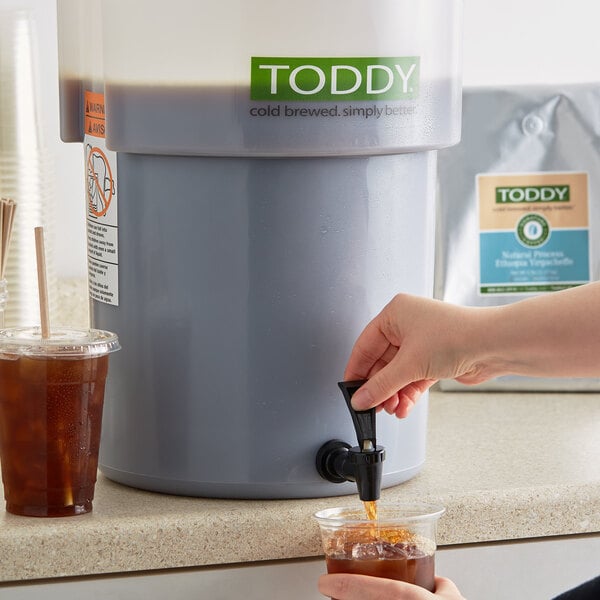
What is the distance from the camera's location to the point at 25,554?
93cm

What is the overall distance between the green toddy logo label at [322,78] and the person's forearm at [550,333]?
19cm

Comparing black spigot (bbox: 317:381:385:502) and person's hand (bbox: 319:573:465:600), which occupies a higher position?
black spigot (bbox: 317:381:385:502)

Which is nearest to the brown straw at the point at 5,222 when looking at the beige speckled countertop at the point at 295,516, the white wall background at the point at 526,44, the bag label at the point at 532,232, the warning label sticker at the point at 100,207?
the warning label sticker at the point at 100,207

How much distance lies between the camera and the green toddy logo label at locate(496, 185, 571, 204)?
143cm

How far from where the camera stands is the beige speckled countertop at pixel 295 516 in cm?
95

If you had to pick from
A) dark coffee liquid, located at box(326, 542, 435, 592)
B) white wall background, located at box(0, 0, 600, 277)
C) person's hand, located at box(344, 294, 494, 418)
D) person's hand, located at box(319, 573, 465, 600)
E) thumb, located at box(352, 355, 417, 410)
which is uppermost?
white wall background, located at box(0, 0, 600, 277)

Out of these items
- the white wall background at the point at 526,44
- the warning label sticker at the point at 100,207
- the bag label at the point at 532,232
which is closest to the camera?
the warning label sticker at the point at 100,207

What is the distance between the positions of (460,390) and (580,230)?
23 centimetres

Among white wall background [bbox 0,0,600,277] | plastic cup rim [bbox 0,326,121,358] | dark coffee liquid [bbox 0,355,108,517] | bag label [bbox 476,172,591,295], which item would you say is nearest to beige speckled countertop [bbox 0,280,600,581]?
dark coffee liquid [bbox 0,355,108,517]

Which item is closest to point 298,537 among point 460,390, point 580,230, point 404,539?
point 404,539

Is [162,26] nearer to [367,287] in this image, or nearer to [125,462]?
[367,287]

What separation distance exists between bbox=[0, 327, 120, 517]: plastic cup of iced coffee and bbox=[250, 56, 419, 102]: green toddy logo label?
23 centimetres

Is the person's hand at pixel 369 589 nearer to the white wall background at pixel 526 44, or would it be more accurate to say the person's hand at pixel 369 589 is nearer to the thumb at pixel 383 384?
the thumb at pixel 383 384

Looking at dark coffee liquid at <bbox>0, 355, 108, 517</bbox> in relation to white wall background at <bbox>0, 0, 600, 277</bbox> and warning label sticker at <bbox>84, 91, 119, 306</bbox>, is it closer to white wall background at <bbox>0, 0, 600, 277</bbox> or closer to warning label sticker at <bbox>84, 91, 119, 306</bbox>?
warning label sticker at <bbox>84, 91, 119, 306</bbox>
